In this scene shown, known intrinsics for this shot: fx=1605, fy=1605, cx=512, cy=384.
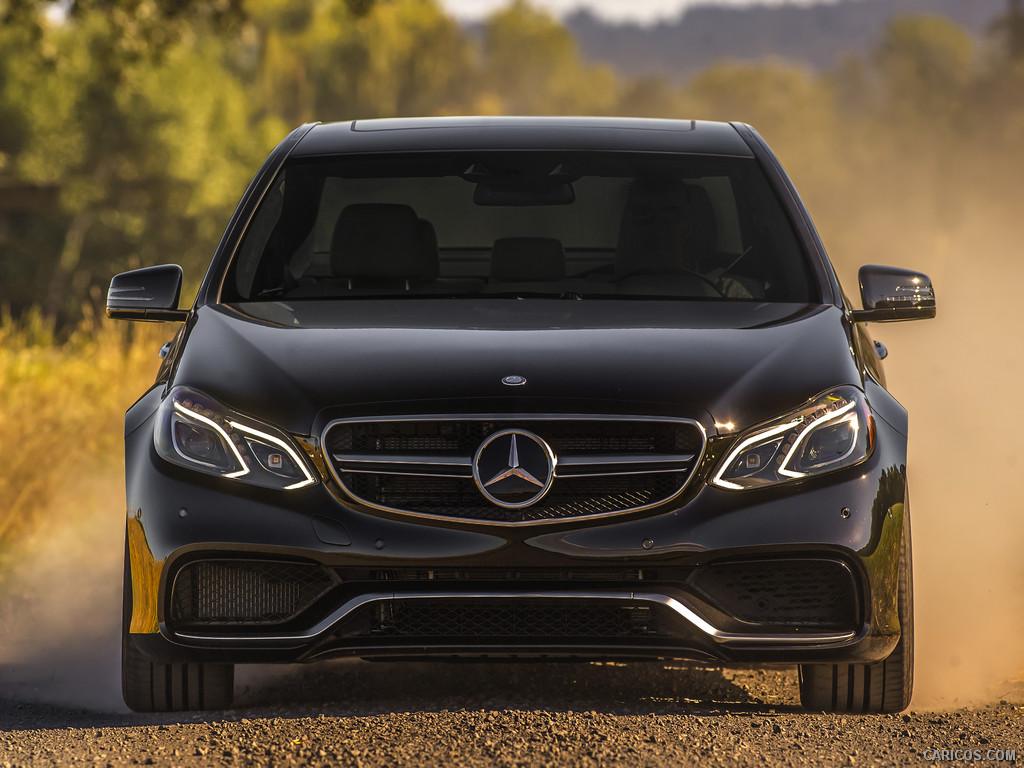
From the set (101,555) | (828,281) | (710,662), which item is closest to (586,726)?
(710,662)

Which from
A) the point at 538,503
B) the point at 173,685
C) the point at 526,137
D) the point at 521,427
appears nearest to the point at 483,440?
the point at 521,427

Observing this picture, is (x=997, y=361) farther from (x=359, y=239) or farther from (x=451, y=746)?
(x=451, y=746)

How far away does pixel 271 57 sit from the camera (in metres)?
82.0

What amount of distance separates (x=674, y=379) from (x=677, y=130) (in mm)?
1899

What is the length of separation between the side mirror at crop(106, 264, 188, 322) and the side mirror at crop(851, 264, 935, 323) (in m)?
2.22

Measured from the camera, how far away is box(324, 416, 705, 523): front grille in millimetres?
4055

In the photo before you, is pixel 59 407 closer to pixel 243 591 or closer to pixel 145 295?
pixel 145 295

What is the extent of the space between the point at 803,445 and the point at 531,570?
30.3 inches

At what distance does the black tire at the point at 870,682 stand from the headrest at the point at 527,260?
62.9 inches

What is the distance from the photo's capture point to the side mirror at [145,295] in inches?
205

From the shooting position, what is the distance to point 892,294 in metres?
5.25

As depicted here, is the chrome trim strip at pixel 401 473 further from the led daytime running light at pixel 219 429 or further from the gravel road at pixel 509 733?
the gravel road at pixel 509 733

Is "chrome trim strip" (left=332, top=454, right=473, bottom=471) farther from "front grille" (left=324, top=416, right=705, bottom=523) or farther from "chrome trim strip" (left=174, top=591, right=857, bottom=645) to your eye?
"chrome trim strip" (left=174, top=591, right=857, bottom=645)

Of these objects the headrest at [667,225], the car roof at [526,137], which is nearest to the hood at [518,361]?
the headrest at [667,225]
